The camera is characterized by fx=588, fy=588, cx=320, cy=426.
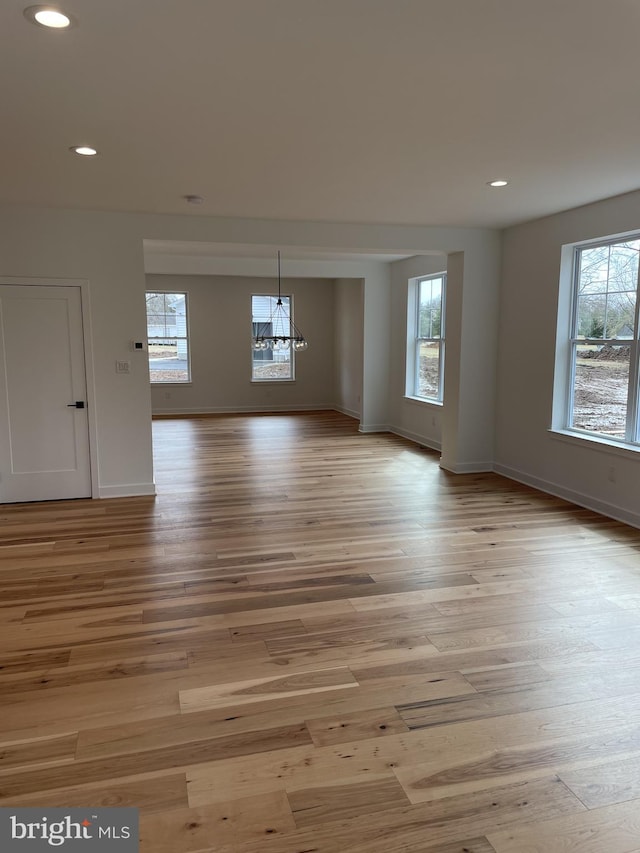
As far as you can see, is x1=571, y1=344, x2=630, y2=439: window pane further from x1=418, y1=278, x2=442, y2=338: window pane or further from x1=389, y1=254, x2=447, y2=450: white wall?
x1=418, y1=278, x2=442, y2=338: window pane

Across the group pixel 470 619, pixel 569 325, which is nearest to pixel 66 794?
pixel 470 619

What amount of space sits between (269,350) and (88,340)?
6840 mm

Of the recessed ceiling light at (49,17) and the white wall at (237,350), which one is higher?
the recessed ceiling light at (49,17)

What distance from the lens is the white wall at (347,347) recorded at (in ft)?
35.0

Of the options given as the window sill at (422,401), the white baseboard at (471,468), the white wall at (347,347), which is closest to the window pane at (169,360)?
the white wall at (347,347)

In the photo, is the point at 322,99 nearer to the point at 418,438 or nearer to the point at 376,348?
the point at 418,438

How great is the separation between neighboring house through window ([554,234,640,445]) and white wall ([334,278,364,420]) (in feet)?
16.9

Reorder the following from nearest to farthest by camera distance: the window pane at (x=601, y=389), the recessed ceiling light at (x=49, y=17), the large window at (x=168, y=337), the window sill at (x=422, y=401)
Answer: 1. the recessed ceiling light at (x=49, y=17)
2. the window pane at (x=601, y=389)
3. the window sill at (x=422, y=401)
4. the large window at (x=168, y=337)

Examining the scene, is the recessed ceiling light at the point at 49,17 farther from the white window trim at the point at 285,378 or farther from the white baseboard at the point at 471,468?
the white window trim at the point at 285,378

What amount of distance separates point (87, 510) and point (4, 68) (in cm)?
356

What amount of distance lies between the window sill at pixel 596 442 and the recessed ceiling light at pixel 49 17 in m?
4.49

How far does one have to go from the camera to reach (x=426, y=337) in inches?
319

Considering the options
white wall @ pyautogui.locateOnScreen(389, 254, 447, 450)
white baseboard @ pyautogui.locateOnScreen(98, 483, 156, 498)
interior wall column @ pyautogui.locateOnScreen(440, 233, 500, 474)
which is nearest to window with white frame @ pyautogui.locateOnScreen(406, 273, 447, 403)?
white wall @ pyautogui.locateOnScreen(389, 254, 447, 450)

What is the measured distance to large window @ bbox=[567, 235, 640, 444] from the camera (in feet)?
15.5
